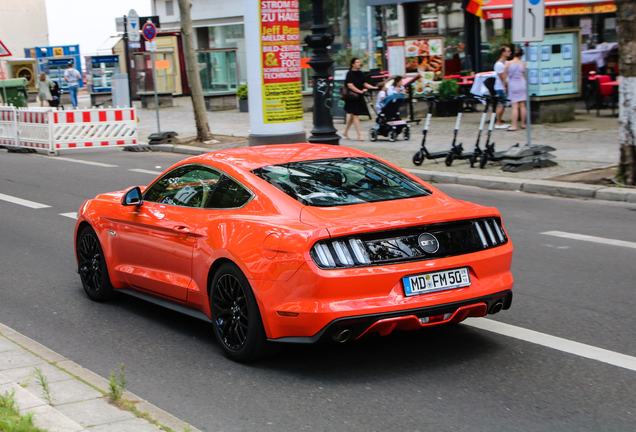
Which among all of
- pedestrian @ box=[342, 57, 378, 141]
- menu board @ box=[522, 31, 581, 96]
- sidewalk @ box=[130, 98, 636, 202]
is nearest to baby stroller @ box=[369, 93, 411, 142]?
sidewalk @ box=[130, 98, 636, 202]

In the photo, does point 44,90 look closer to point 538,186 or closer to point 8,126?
point 8,126

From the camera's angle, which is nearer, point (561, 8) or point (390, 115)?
point (390, 115)

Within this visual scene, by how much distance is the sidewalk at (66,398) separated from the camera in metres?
3.75

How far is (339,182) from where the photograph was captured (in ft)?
17.6

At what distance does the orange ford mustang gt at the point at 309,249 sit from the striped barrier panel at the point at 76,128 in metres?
15.5

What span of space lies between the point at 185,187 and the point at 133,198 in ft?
1.65

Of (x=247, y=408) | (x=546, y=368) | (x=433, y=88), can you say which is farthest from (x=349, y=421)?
(x=433, y=88)

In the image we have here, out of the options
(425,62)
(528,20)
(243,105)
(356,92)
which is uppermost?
(528,20)

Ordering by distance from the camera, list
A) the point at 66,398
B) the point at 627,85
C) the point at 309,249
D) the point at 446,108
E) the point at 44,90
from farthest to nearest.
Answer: the point at 44,90, the point at 446,108, the point at 627,85, the point at 309,249, the point at 66,398

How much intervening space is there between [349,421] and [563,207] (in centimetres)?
737

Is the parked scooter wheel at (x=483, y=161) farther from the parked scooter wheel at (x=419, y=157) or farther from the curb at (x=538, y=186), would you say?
the parked scooter wheel at (x=419, y=157)

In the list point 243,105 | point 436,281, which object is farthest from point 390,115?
point 436,281

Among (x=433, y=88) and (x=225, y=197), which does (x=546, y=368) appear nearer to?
(x=225, y=197)

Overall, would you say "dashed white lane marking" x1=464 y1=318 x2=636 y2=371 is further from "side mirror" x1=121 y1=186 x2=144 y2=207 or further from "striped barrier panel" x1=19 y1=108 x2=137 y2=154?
"striped barrier panel" x1=19 y1=108 x2=137 y2=154
